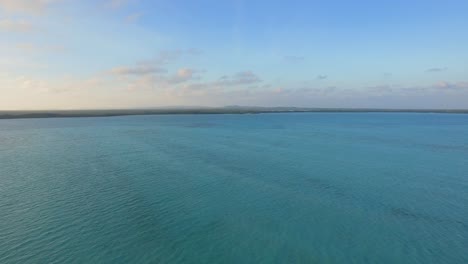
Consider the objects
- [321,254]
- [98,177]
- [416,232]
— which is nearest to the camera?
[321,254]

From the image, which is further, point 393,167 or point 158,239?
point 393,167

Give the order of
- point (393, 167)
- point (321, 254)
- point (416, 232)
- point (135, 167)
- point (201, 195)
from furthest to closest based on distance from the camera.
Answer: point (393, 167) → point (135, 167) → point (201, 195) → point (416, 232) → point (321, 254)

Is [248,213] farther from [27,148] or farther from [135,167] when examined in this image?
[27,148]

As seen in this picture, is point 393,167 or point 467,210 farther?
point 393,167

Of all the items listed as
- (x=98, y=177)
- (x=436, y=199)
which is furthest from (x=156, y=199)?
(x=436, y=199)

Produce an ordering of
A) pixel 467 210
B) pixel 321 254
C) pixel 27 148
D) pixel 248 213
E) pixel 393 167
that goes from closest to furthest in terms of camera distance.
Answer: pixel 321 254 → pixel 248 213 → pixel 467 210 → pixel 393 167 → pixel 27 148

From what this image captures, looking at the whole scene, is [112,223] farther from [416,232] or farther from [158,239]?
[416,232]

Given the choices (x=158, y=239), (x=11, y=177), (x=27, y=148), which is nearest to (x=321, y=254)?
(x=158, y=239)

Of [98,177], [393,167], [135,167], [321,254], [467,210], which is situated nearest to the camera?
[321,254]
